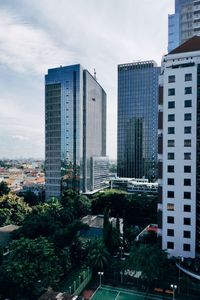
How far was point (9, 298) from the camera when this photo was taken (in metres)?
32.9

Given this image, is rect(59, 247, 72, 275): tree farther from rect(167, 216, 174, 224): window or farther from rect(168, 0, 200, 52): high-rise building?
rect(168, 0, 200, 52): high-rise building

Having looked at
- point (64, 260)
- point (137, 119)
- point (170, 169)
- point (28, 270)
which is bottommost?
point (64, 260)

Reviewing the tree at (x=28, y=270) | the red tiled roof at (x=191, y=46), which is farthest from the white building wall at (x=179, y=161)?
the tree at (x=28, y=270)

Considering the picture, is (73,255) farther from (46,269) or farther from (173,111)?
(173,111)

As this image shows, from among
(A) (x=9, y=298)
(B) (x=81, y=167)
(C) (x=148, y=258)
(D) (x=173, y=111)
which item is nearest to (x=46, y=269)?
(A) (x=9, y=298)

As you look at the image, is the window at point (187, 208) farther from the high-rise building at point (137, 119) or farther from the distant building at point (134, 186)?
the high-rise building at point (137, 119)

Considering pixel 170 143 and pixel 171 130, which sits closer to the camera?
pixel 171 130

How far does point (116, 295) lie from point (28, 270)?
523 inches

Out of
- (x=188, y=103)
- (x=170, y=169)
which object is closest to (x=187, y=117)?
(x=188, y=103)

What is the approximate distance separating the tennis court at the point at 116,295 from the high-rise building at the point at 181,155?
35.6 ft

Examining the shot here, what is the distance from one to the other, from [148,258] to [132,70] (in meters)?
127

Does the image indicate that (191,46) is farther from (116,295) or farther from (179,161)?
(116,295)

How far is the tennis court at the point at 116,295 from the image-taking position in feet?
117

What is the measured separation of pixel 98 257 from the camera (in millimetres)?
39562
